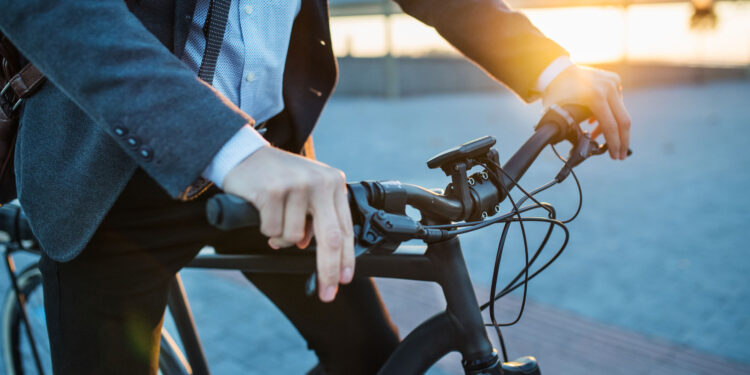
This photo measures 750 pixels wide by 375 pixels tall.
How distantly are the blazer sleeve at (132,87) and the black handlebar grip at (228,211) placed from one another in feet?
0.34

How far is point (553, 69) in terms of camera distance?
4.93ft

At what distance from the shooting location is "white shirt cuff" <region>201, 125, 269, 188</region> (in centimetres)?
86

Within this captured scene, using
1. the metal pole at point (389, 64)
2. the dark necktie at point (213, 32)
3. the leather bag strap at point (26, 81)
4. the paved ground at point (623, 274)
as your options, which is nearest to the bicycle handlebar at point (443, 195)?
the dark necktie at point (213, 32)

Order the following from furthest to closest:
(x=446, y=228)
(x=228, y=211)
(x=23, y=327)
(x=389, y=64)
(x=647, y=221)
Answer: (x=389, y=64)
(x=647, y=221)
(x=23, y=327)
(x=446, y=228)
(x=228, y=211)

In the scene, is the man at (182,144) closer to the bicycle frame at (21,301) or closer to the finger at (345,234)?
the finger at (345,234)

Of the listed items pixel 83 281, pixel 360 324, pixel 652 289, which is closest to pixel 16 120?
pixel 83 281

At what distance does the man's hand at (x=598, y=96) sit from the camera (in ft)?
4.69

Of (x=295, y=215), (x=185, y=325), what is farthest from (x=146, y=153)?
(x=185, y=325)

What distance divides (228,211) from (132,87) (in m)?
0.26

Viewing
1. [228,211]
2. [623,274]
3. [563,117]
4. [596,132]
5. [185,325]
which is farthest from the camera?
[623,274]

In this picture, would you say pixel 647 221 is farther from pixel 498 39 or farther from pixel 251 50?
pixel 251 50

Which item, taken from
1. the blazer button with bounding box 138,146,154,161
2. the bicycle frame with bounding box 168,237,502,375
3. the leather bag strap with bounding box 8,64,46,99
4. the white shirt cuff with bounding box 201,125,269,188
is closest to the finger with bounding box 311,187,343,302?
the white shirt cuff with bounding box 201,125,269,188

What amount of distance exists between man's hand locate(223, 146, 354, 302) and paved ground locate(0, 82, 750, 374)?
2729mm

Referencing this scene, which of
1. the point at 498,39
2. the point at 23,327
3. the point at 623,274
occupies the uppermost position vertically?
the point at 498,39
